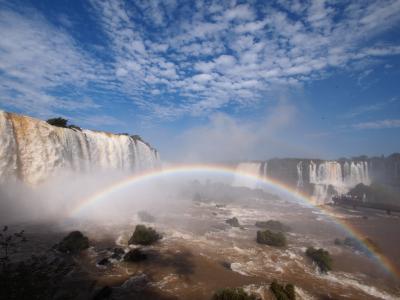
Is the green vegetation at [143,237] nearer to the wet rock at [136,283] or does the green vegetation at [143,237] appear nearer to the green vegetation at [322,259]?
the wet rock at [136,283]

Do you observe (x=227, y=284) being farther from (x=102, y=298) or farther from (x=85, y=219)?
(x=85, y=219)

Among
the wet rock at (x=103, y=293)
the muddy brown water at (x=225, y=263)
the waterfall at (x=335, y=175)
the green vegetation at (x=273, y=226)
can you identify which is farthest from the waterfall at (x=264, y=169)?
the wet rock at (x=103, y=293)

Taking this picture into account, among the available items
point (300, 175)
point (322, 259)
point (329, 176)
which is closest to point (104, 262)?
point (322, 259)

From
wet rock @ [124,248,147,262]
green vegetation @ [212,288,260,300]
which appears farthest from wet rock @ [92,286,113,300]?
green vegetation @ [212,288,260,300]

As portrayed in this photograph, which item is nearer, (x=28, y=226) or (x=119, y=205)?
(x=28, y=226)

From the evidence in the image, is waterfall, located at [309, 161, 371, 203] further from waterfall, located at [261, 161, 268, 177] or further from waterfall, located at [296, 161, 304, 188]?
waterfall, located at [261, 161, 268, 177]

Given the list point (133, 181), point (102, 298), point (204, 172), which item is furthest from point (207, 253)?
point (204, 172)

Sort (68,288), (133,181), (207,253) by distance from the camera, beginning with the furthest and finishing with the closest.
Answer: (133,181)
(207,253)
(68,288)
